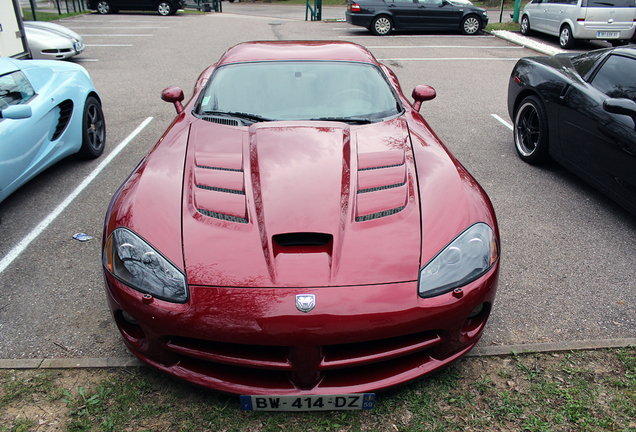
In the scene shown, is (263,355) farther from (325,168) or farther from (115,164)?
(115,164)

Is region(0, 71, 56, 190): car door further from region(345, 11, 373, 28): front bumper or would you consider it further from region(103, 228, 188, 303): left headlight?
region(345, 11, 373, 28): front bumper

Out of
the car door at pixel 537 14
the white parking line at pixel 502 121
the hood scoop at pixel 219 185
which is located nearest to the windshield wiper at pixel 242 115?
the hood scoop at pixel 219 185

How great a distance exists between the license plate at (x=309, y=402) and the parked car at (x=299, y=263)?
0.7 inches

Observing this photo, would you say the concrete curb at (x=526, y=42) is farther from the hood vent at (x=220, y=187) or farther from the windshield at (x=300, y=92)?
the hood vent at (x=220, y=187)

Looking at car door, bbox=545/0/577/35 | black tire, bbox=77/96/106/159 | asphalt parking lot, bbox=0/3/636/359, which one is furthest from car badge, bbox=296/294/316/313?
car door, bbox=545/0/577/35

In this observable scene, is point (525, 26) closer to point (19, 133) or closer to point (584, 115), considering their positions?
point (584, 115)

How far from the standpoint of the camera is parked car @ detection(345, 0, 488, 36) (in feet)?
46.9

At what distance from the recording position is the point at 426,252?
219cm

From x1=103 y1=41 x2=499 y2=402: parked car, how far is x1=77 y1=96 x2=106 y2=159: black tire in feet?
8.51

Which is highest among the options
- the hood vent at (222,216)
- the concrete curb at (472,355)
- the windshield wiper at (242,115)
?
the windshield wiper at (242,115)

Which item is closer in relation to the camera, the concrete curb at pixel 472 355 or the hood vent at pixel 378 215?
the hood vent at pixel 378 215

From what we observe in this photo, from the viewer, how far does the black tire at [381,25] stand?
47.4 feet

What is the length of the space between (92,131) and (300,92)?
3.01 metres

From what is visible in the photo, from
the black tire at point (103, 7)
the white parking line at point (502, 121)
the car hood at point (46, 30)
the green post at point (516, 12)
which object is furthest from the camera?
the black tire at point (103, 7)
